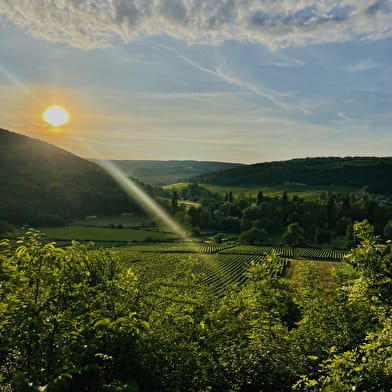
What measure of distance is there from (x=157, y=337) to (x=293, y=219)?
150m

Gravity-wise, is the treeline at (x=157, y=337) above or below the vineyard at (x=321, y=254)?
above

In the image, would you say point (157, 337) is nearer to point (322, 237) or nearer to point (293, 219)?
point (322, 237)

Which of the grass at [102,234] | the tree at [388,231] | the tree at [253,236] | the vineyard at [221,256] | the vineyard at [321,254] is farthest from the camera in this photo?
the tree at [253,236]

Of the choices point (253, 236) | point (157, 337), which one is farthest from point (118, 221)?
point (157, 337)

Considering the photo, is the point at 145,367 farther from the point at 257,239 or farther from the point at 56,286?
the point at 257,239

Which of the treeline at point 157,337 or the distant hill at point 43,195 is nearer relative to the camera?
the treeline at point 157,337

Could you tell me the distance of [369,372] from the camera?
909 centimetres

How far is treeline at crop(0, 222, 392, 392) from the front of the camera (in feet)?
26.9

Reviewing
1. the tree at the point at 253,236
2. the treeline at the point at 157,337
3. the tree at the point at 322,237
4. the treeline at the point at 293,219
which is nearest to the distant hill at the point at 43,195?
the treeline at the point at 293,219

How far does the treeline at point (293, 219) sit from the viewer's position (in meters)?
127

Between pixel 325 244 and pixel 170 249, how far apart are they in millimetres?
70473

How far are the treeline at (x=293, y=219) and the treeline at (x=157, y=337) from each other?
11295 centimetres

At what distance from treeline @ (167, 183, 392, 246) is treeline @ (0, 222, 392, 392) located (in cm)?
11295

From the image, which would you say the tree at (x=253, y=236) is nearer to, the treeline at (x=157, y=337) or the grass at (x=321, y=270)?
the grass at (x=321, y=270)
